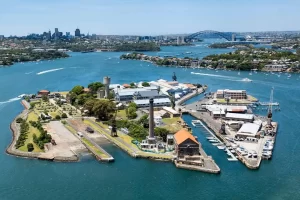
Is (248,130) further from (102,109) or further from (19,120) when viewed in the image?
(19,120)

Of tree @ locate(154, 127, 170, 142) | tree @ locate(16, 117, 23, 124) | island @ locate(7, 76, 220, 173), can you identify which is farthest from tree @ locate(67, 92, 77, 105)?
tree @ locate(154, 127, 170, 142)

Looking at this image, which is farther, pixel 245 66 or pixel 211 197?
pixel 245 66

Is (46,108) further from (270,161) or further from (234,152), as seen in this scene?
(270,161)

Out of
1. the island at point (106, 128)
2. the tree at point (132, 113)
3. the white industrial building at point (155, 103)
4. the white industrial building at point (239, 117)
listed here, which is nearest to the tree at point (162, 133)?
the island at point (106, 128)

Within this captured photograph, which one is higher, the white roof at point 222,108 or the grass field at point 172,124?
the white roof at point 222,108

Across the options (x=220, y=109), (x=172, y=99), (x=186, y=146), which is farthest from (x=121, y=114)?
(x=186, y=146)

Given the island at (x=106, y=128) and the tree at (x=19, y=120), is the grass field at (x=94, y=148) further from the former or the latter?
the tree at (x=19, y=120)

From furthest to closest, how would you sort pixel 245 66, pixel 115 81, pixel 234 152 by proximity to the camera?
1. pixel 245 66
2. pixel 115 81
3. pixel 234 152

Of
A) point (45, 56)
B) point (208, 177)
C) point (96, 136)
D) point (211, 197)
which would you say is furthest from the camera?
point (45, 56)

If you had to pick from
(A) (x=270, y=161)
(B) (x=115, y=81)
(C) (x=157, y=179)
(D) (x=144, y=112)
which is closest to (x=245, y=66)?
(B) (x=115, y=81)
